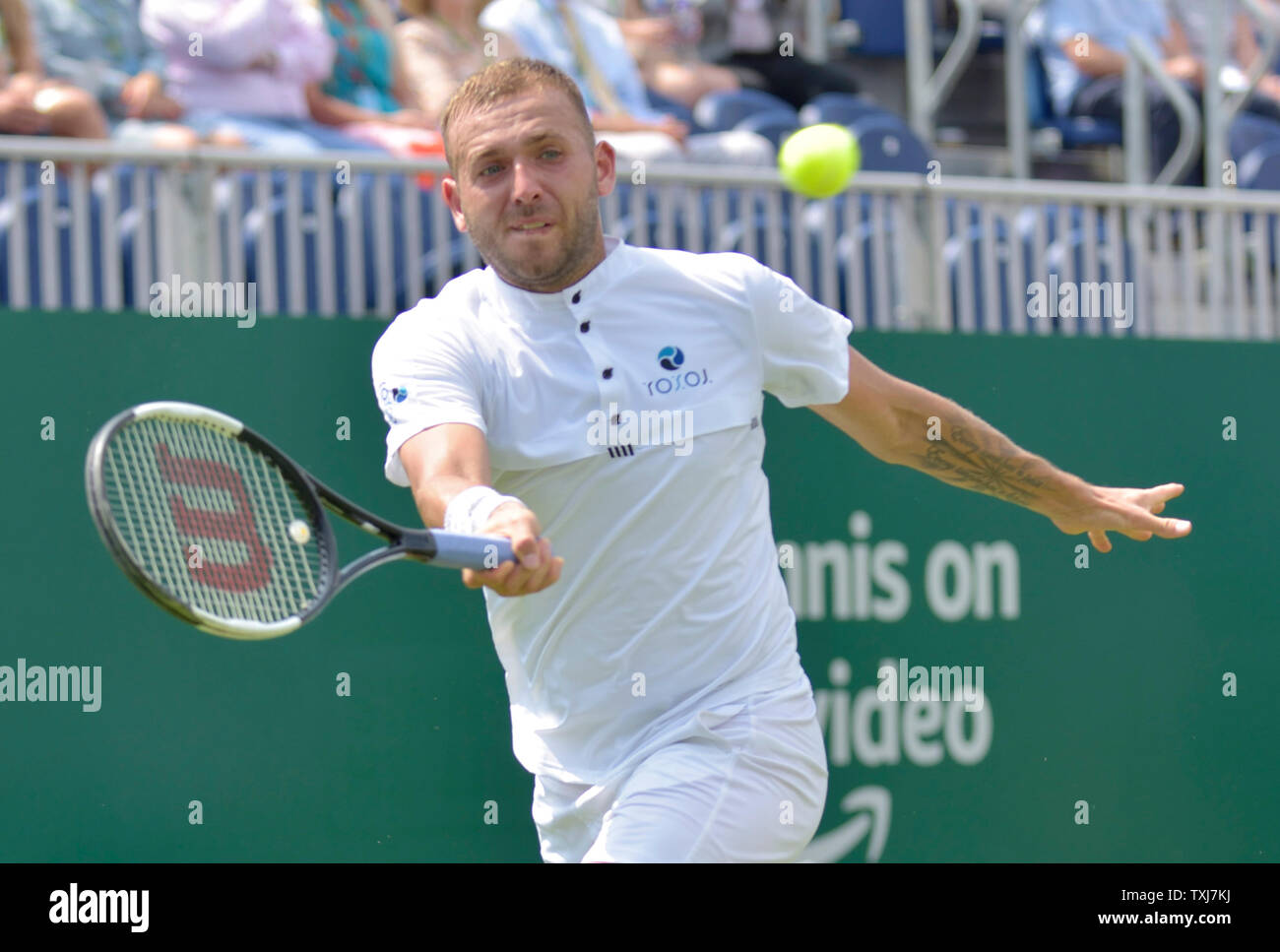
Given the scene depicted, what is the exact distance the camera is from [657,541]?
10.4 ft

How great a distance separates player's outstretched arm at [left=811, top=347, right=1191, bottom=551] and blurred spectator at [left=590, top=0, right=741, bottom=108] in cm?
427

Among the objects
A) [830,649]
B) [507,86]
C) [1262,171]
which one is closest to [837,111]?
[1262,171]

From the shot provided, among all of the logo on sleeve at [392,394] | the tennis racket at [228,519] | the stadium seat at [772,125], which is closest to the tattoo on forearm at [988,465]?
the logo on sleeve at [392,394]

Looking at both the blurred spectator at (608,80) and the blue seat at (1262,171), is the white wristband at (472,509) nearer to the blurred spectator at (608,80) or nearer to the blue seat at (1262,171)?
the blurred spectator at (608,80)

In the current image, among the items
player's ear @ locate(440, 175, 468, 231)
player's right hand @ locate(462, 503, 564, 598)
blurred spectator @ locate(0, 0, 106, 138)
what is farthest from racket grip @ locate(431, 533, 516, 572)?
blurred spectator @ locate(0, 0, 106, 138)

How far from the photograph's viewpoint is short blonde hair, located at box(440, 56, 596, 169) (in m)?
3.15

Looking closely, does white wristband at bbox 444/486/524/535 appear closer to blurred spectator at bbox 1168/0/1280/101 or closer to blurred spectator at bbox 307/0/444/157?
blurred spectator at bbox 307/0/444/157

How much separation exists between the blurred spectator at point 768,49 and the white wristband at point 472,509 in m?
5.37

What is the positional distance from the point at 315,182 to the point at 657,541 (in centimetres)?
259

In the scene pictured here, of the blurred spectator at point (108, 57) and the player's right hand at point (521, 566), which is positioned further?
the blurred spectator at point (108, 57)

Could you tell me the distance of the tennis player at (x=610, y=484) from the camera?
3.10 meters

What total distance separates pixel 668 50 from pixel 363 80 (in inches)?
66.3

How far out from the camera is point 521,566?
2.55 metres
